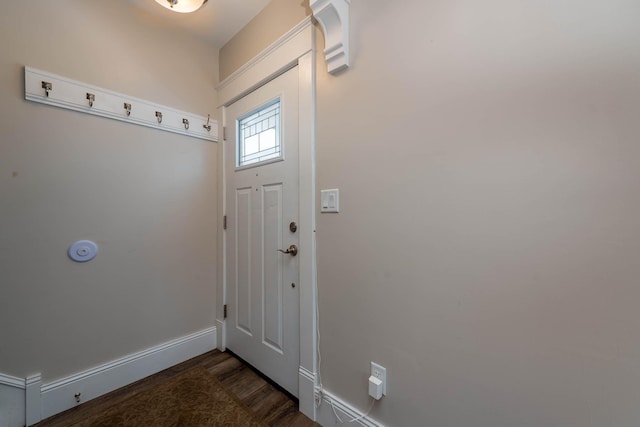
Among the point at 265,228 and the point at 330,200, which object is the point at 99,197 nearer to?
the point at 265,228

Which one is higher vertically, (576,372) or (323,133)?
(323,133)

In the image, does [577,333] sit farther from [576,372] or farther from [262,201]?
[262,201]

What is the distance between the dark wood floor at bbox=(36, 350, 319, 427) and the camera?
4.42 ft

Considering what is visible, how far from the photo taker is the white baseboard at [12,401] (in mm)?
1232

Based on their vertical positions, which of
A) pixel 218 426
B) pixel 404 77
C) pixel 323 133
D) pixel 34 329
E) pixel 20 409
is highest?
pixel 404 77

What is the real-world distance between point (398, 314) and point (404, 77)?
3.32 ft

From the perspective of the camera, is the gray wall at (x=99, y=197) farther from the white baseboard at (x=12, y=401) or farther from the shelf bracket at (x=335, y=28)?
the shelf bracket at (x=335, y=28)

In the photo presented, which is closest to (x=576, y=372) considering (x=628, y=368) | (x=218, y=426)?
(x=628, y=368)

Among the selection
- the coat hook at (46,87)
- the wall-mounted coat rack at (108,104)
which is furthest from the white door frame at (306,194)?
the coat hook at (46,87)

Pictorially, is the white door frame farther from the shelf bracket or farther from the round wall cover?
the round wall cover

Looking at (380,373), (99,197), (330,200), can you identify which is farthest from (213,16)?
(380,373)

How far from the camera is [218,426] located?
51.1 inches

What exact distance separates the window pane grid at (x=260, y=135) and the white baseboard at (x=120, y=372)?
149cm

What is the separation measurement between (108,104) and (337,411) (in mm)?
2272
